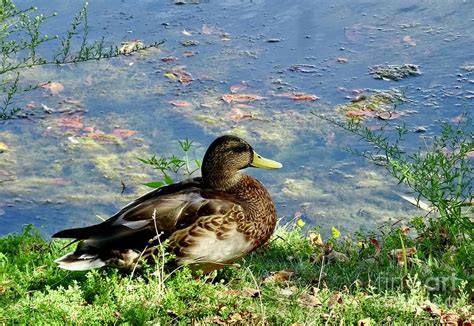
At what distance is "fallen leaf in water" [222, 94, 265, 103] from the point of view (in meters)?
8.38

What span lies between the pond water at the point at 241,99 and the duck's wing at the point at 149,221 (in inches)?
68.0

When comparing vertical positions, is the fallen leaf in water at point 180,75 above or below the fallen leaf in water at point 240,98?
above

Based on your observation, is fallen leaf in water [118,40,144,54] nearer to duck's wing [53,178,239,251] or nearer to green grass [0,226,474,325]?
green grass [0,226,474,325]

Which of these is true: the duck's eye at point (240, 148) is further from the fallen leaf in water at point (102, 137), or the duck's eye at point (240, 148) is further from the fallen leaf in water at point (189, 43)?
the fallen leaf in water at point (189, 43)

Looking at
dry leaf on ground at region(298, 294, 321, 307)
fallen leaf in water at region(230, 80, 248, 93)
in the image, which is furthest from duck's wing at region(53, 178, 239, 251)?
fallen leaf in water at region(230, 80, 248, 93)

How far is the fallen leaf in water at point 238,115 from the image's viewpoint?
26.6 ft

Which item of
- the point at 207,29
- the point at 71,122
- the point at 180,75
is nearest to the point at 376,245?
the point at 71,122

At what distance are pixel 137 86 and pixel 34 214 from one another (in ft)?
7.08

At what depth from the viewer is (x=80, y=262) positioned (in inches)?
195

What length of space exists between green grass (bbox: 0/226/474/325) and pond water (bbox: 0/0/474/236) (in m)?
1.29

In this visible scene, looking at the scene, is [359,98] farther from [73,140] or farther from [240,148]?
[240,148]

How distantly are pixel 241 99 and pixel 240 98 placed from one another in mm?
21

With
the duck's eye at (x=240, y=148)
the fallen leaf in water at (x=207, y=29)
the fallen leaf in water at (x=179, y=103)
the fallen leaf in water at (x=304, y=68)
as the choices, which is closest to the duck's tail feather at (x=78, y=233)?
the duck's eye at (x=240, y=148)

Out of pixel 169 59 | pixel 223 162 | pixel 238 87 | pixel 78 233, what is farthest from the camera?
pixel 169 59
